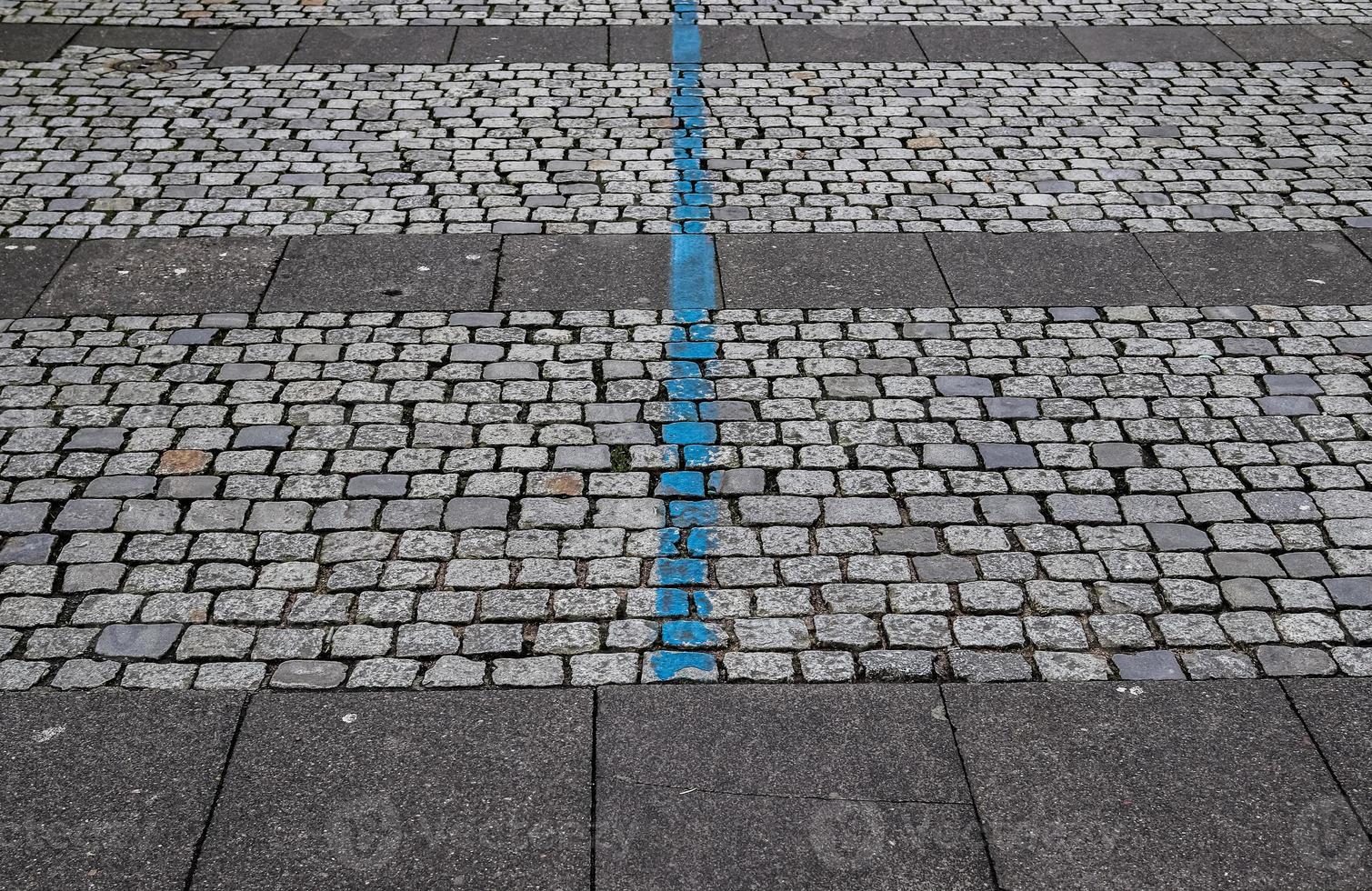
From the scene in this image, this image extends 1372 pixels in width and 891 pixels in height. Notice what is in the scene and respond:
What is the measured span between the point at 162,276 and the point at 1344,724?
18.6ft

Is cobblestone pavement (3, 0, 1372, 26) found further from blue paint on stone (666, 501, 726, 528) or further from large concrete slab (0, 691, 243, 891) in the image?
large concrete slab (0, 691, 243, 891)

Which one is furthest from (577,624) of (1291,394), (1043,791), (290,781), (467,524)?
(1291,394)

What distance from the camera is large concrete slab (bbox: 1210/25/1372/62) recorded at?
9.22 m

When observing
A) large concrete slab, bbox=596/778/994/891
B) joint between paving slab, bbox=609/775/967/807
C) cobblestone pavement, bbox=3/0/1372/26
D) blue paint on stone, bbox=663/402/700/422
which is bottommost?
large concrete slab, bbox=596/778/994/891

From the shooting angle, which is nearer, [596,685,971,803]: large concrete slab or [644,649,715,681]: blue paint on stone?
[596,685,971,803]: large concrete slab

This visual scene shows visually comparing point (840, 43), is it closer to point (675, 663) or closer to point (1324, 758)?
point (675, 663)

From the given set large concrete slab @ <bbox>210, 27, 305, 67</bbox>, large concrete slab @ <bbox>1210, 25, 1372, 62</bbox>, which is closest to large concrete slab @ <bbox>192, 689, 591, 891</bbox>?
large concrete slab @ <bbox>210, 27, 305, 67</bbox>

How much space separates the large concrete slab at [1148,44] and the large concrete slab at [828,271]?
3708mm

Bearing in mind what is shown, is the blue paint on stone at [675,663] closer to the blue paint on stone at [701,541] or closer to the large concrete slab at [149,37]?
the blue paint on stone at [701,541]

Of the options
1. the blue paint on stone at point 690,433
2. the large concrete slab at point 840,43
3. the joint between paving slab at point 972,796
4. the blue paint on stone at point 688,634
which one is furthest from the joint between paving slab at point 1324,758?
the large concrete slab at point 840,43

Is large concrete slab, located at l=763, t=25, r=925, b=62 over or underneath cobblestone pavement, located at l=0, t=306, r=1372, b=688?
over

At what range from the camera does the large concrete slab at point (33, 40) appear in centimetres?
898

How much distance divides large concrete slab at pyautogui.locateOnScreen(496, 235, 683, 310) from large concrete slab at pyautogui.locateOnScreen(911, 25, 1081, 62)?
12.5 ft

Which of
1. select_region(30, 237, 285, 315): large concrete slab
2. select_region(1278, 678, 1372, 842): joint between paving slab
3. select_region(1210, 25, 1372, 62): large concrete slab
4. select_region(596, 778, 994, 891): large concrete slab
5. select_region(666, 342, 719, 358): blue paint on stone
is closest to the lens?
select_region(596, 778, 994, 891): large concrete slab
